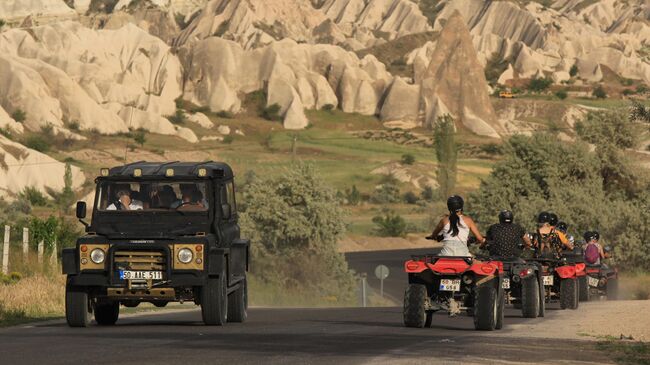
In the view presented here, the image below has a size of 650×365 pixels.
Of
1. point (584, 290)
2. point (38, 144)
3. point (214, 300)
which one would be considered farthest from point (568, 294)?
point (38, 144)

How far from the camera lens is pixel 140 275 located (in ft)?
75.5

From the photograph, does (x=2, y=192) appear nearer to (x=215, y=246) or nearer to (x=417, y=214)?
(x=417, y=214)

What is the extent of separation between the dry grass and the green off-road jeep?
3.44 meters

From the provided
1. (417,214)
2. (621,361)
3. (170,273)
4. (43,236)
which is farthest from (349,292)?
(417,214)

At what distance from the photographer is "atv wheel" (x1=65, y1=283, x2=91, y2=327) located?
23297 millimetres

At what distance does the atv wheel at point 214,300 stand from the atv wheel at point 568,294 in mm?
10052

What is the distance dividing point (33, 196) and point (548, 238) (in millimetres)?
110630

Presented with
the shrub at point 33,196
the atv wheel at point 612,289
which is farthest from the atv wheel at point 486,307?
the shrub at point 33,196

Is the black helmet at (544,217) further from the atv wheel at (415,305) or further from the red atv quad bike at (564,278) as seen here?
the atv wheel at (415,305)

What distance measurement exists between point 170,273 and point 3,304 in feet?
22.1

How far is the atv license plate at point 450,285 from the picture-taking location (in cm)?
2233

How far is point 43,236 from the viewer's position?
5131 cm

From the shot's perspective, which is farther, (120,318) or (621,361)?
(120,318)

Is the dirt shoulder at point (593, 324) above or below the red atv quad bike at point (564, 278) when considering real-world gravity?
below
